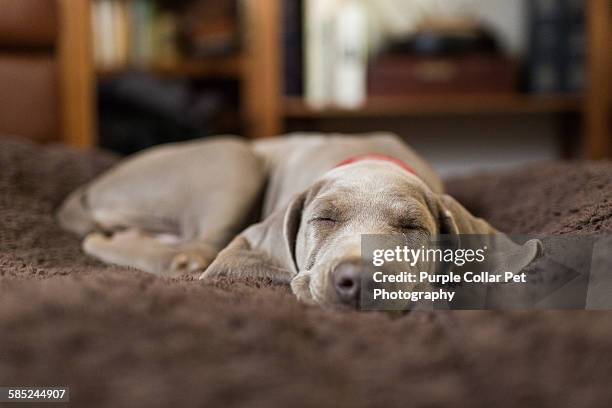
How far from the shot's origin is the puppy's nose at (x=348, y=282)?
1114 millimetres

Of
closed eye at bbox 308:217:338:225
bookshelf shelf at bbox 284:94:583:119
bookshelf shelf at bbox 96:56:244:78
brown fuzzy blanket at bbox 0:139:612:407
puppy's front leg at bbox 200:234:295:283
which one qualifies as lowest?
puppy's front leg at bbox 200:234:295:283

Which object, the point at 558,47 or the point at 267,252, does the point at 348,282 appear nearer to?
the point at 267,252

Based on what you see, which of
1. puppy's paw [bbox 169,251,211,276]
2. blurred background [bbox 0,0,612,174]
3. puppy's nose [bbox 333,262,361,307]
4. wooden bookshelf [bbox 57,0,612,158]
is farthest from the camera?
wooden bookshelf [bbox 57,0,612,158]

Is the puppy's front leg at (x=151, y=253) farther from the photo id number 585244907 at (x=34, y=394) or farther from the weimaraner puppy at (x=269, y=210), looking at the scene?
the photo id number 585244907 at (x=34, y=394)

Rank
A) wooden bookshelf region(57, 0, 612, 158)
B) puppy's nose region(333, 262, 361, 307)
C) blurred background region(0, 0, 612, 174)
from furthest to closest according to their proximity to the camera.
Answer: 1. wooden bookshelf region(57, 0, 612, 158)
2. blurred background region(0, 0, 612, 174)
3. puppy's nose region(333, 262, 361, 307)

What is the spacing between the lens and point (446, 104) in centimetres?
331

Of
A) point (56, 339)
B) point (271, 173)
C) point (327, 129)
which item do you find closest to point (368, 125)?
point (327, 129)

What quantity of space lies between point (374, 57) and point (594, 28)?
3.30 ft

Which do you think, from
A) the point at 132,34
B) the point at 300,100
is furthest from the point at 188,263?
the point at 132,34

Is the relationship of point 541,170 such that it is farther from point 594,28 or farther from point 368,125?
point 368,125

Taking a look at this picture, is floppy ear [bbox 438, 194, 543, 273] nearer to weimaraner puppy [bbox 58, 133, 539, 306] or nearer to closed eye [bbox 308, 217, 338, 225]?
weimaraner puppy [bbox 58, 133, 539, 306]

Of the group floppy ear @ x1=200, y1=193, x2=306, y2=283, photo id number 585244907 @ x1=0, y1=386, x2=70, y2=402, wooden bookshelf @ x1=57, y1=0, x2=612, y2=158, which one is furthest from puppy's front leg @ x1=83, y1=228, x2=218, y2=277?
wooden bookshelf @ x1=57, y1=0, x2=612, y2=158

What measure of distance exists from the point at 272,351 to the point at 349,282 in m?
0.30

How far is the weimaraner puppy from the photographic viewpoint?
4.40 ft
